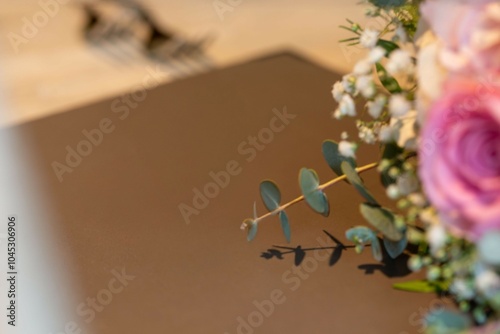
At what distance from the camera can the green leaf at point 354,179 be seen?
60 centimetres

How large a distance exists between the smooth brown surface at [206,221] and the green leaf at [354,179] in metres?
0.07

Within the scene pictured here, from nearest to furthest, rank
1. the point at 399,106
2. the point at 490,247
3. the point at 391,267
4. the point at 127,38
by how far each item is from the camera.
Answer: the point at 490,247, the point at 399,106, the point at 391,267, the point at 127,38

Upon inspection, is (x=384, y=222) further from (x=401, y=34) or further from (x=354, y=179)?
(x=401, y=34)

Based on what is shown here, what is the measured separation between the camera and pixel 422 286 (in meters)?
0.57

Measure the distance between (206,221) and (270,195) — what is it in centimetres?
8

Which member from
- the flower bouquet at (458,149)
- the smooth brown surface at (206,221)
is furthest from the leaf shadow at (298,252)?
the flower bouquet at (458,149)

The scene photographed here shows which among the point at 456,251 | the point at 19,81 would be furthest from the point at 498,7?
the point at 19,81

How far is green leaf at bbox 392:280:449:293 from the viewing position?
0.55m

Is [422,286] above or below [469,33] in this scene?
below

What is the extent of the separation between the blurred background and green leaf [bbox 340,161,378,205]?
4.31 feet

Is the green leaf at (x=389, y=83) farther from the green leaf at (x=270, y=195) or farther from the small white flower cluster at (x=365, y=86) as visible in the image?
the green leaf at (x=270, y=195)

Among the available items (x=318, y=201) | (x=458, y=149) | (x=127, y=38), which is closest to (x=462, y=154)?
(x=458, y=149)

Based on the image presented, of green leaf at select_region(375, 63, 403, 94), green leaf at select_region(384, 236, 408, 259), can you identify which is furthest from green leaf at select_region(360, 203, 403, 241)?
green leaf at select_region(375, 63, 403, 94)

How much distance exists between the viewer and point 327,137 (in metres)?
0.85
